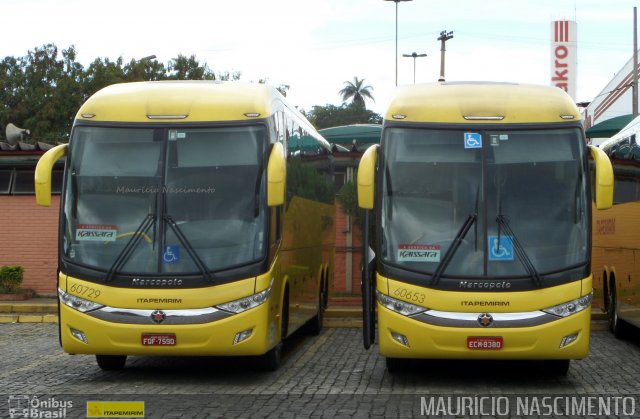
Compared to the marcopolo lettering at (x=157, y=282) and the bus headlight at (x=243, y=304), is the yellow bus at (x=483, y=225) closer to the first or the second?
the bus headlight at (x=243, y=304)

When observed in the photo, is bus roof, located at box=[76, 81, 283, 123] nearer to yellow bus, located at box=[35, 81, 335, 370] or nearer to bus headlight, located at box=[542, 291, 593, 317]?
yellow bus, located at box=[35, 81, 335, 370]

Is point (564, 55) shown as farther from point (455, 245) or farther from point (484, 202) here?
point (455, 245)

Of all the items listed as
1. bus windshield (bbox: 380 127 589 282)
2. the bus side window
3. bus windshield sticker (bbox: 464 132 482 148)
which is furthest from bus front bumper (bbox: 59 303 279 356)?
bus windshield sticker (bbox: 464 132 482 148)

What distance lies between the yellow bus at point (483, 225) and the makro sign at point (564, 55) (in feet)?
270

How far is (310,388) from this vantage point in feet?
38.4

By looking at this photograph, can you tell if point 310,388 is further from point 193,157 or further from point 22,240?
point 22,240

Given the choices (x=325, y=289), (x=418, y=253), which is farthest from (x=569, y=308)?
(x=325, y=289)

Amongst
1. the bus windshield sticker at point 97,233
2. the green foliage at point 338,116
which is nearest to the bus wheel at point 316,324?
the bus windshield sticker at point 97,233

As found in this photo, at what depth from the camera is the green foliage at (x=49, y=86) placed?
50.7 metres

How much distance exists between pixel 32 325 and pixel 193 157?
9174 millimetres

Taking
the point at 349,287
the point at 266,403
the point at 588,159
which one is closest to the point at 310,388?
the point at 266,403

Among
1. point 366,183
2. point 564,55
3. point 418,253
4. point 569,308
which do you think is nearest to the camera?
point 569,308

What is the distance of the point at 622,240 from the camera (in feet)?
55.8

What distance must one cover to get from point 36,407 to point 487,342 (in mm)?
4549
